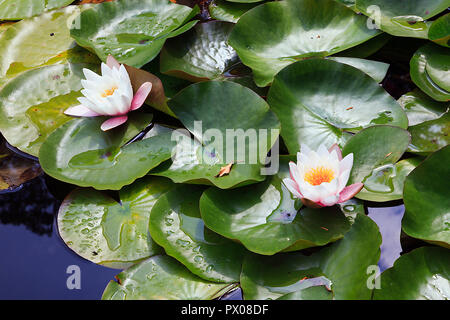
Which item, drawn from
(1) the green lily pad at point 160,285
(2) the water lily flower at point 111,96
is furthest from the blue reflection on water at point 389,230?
(2) the water lily flower at point 111,96

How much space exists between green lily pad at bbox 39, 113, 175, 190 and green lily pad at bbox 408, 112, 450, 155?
109 centimetres

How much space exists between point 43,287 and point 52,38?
1505 mm

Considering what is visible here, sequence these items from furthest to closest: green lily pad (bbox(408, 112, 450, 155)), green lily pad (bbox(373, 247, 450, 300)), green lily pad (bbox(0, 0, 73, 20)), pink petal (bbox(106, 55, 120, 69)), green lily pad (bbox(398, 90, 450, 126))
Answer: green lily pad (bbox(0, 0, 73, 20)), pink petal (bbox(106, 55, 120, 69)), green lily pad (bbox(398, 90, 450, 126)), green lily pad (bbox(408, 112, 450, 155)), green lily pad (bbox(373, 247, 450, 300))

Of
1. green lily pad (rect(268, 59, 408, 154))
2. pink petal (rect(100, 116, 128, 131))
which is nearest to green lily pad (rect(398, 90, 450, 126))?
green lily pad (rect(268, 59, 408, 154))

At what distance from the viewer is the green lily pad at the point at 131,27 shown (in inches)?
85.0

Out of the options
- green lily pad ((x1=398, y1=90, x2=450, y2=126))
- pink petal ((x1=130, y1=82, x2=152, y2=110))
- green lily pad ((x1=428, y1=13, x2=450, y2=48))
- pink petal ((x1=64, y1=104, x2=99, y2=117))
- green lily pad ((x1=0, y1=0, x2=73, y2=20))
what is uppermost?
green lily pad ((x1=0, y1=0, x2=73, y2=20))

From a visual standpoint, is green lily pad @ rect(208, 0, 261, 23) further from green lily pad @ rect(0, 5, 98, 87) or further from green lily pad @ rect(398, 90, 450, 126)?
green lily pad @ rect(398, 90, 450, 126)

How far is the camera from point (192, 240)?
5.32ft

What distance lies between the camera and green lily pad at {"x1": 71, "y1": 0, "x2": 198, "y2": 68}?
2.16 metres

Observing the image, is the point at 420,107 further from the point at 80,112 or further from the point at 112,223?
the point at 80,112

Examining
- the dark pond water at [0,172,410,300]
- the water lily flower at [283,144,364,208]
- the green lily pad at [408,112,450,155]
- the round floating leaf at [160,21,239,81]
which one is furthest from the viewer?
the round floating leaf at [160,21,239,81]

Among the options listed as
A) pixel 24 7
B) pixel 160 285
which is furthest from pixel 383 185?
pixel 24 7

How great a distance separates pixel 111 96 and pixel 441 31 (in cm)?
160
